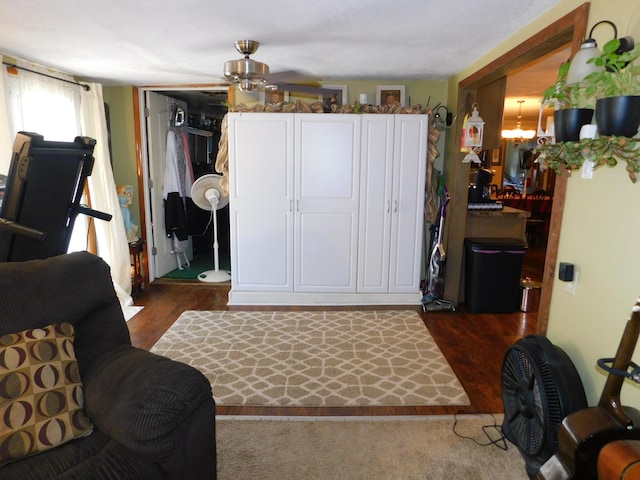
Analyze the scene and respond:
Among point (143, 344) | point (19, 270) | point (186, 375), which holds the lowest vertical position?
point (143, 344)

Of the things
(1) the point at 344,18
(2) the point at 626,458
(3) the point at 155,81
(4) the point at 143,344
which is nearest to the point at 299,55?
(1) the point at 344,18

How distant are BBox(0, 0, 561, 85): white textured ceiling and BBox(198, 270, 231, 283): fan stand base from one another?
2278mm

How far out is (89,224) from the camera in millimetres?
4195

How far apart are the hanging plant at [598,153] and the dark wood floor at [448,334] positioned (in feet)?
4.96

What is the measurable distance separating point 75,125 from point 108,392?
10.8ft

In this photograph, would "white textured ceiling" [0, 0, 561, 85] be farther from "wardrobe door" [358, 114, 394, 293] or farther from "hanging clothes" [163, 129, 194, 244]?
"hanging clothes" [163, 129, 194, 244]

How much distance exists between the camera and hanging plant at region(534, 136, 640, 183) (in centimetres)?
155

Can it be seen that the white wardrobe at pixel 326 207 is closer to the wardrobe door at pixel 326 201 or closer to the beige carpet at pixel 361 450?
the wardrobe door at pixel 326 201

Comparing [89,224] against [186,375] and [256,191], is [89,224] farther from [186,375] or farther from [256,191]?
[186,375]

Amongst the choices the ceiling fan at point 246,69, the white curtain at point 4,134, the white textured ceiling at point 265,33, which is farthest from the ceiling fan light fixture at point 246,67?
the white curtain at point 4,134

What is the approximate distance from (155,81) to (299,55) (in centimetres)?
189

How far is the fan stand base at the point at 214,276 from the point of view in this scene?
4.97m

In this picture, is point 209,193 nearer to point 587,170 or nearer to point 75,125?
point 75,125

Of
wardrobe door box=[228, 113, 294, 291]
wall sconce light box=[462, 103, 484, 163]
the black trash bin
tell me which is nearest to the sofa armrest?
wardrobe door box=[228, 113, 294, 291]
